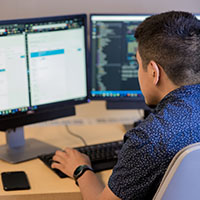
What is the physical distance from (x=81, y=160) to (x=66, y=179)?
98 millimetres

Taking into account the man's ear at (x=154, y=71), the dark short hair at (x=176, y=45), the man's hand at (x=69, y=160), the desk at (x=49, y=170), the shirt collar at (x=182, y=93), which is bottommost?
the desk at (x=49, y=170)

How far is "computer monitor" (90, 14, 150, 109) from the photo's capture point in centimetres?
178

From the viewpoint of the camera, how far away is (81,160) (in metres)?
1.47

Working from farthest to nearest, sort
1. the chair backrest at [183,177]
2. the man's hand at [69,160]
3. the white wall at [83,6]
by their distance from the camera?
the white wall at [83,6], the man's hand at [69,160], the chair backrest at [183,177]

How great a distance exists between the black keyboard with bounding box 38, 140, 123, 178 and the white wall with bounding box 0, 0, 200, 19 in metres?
0.69

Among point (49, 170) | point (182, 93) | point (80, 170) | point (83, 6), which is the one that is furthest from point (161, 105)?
point (83, 6)

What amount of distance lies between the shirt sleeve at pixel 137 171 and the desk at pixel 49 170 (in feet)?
0.96

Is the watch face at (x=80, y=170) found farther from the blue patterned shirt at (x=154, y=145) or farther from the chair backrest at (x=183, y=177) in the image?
the chair backrest at (x=183, y=177)

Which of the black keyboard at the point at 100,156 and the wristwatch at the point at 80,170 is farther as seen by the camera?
the black keyboard at the point at 100,156

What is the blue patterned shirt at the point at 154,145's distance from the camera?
103cm

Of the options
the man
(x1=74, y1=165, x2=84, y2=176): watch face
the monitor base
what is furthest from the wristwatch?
the monitor base

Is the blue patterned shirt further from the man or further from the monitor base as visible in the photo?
the monitor base

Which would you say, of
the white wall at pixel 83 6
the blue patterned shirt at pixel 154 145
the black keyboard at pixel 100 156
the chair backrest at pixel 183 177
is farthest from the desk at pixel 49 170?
the white wall at pixel 83 6

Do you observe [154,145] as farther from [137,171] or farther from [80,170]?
[80,170]
